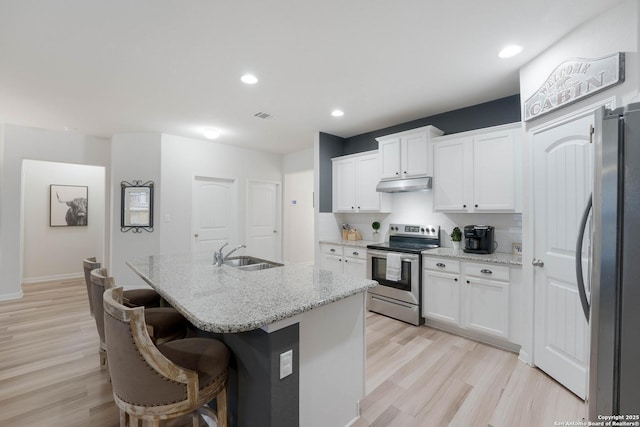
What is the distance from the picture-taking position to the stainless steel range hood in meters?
3.42

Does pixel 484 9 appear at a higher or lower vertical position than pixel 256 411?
higher

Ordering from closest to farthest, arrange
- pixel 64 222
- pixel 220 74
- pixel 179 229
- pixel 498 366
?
pixel 498 366 → pixel 220 74 → pixel 179 229 → pixel 64 222

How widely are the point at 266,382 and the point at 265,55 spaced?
7.83 ft

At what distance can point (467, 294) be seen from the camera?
2863mm

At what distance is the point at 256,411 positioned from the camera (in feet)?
4.29

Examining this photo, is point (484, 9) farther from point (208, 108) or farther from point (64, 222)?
point (64, 222)

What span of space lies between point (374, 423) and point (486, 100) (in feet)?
11.3

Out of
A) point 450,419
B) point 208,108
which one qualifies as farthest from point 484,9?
point 208,108

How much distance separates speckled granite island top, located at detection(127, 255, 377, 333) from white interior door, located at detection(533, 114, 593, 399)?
58.9 inches

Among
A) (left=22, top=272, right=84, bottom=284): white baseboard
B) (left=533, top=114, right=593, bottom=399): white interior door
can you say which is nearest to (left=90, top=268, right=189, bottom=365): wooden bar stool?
(left=533, top=114, right=593, bottom=399): white interior door

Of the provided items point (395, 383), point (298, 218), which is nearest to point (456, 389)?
point (395, 383)

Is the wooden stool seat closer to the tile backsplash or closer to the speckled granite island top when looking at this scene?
the speckled granite island top

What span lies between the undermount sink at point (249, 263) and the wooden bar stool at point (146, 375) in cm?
127

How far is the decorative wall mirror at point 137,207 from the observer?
4.53 meters
